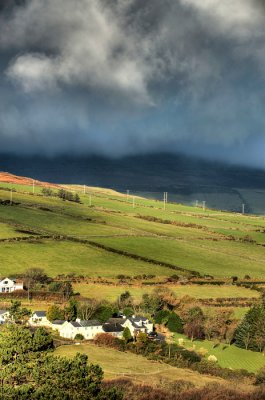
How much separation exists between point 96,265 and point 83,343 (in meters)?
41.7

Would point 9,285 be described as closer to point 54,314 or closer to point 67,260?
point 67,260

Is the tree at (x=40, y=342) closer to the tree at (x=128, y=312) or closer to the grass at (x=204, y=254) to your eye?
the tree at (x=128, y=312)

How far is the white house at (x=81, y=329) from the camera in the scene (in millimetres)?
77812

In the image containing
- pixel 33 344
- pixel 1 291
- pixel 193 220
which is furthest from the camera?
pixel 193 220

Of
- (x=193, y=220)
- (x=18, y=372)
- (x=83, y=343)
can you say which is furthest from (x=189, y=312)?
(x=193, y=220)

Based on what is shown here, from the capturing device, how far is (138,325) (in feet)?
266

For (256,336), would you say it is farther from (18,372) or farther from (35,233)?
(35,233)

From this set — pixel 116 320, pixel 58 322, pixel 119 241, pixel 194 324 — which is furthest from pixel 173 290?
pixel 119 241

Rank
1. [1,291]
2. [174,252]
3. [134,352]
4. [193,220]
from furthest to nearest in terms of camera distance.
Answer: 1. [193,220]
2. [174,252]
3. [1,291]
4. [134,352]

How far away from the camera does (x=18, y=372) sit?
47.4 meters

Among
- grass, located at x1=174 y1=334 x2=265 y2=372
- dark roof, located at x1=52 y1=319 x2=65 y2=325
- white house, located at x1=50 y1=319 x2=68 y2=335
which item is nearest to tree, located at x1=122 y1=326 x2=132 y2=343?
grass, located at x1=174 y1=334 x2=265 y2=372

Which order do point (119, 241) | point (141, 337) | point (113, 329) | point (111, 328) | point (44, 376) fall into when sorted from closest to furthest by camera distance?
point (44, 376)
point (141, 337)
point (111, 328)
point (113, 329)
point (119, 241)

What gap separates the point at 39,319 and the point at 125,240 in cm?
5723

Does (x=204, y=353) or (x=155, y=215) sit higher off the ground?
(x=155, y=215)
